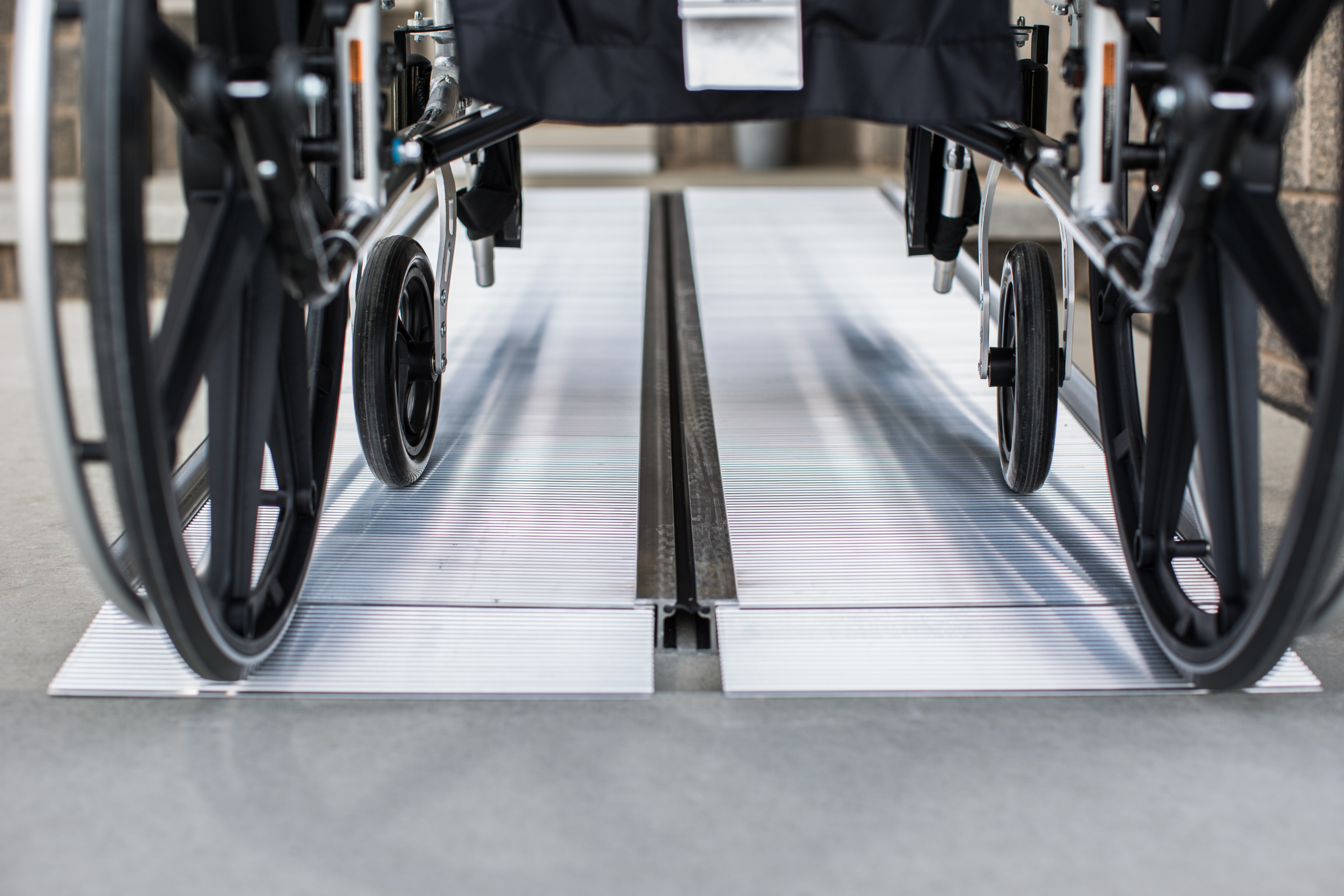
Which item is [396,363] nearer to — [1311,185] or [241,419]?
[241,419]

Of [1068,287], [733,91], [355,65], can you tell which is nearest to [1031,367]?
[1068,287]

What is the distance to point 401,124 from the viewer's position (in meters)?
2.25

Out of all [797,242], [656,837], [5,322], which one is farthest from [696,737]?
[5,322]

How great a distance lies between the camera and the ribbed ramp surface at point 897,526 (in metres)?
1.54

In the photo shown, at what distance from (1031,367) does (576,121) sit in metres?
0.92

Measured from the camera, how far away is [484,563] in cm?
184

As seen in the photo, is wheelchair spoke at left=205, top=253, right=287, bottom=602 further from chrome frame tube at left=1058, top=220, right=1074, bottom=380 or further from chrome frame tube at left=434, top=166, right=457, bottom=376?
chrome frame tube at left=1058, top=220, right=1074, bottom=380

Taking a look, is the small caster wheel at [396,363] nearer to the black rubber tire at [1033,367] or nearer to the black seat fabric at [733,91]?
the black seat fabric at [733,91]

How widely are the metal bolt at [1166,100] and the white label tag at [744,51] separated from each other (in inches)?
16.9

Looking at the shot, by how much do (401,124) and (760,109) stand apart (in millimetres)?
992

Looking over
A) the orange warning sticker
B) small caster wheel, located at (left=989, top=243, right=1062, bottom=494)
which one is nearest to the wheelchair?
the orange warning sticker

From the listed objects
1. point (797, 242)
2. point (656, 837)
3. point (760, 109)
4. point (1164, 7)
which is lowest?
point (656, 837)

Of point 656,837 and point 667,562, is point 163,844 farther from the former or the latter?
point 667,562

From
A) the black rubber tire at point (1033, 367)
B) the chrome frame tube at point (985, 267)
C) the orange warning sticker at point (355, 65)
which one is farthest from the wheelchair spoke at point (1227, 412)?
the orange warning sticker at point (355, 65)
